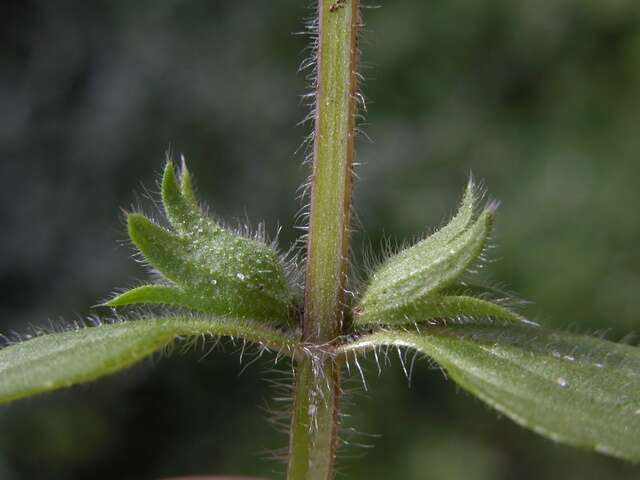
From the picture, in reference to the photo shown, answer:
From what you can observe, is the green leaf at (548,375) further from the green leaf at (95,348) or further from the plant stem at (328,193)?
the green leaf at (95,348)

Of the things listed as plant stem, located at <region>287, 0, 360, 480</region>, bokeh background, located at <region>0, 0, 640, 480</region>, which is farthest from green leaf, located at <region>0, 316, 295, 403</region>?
bokeh background, located at <region>0, 0, 640, 480</region>

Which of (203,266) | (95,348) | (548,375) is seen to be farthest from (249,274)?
(548,375)

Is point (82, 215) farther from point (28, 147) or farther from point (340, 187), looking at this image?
point (340, 187)

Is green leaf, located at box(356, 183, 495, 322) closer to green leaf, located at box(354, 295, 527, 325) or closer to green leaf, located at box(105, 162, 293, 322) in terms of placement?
green leaf, located at box(354, 295, 527, 325)

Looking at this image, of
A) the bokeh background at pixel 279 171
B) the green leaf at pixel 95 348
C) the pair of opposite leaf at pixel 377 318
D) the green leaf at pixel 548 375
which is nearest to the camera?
the green leaf at pixel 548 375

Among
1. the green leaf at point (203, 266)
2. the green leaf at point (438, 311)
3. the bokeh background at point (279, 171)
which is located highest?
the bokeh background at point (279, 171)

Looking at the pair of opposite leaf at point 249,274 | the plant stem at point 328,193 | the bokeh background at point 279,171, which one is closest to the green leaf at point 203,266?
the pair of opposite leaf at point 249,274

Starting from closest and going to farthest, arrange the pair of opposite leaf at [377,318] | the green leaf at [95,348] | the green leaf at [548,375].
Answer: the green leaf at [548,375] < the green leaf at [95,348] < the pair of opposite leaf at [377,318]

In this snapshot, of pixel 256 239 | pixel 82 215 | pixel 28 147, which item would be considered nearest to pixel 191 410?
pixel 82 215
